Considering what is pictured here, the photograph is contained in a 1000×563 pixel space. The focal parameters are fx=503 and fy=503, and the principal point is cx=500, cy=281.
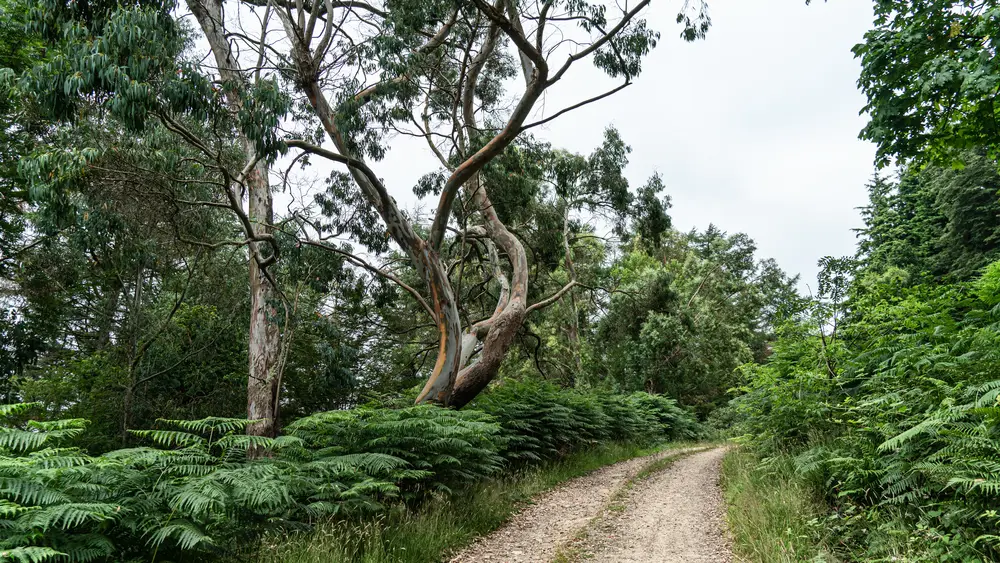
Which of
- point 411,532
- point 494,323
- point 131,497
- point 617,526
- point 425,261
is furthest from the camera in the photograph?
point 494,323

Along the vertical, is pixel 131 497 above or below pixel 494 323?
below

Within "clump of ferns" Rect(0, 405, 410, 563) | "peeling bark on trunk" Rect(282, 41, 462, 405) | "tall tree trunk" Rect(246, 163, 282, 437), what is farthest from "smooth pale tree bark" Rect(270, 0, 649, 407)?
"clump of ferns" Rect(0, 405, 410, 563)

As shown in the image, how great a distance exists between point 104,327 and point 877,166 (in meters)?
18.1

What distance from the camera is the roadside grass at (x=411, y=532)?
4215 millimetres

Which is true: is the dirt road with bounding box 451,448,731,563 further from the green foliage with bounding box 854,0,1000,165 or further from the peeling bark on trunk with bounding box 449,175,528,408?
the green foliage with bounding box 854,0,1000,165

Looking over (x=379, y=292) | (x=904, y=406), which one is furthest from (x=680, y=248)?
(x=904, y=406)

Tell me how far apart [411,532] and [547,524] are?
7.08 ft

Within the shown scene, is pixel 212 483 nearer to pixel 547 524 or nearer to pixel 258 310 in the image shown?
pixel 547 524

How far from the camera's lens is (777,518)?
510cm

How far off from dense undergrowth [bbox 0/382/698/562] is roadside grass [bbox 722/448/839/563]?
3.13 metres

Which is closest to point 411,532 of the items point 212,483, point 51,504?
point 212,483

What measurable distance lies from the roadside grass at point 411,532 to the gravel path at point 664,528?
137cm

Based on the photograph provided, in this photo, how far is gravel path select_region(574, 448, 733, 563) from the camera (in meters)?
5.26

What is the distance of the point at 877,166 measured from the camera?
9008mm
